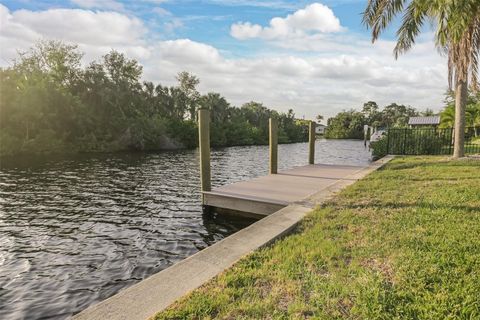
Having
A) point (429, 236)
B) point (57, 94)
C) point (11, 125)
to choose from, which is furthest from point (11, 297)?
point (57, 94)

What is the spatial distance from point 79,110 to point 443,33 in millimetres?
33985

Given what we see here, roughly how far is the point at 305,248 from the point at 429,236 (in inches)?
69.3

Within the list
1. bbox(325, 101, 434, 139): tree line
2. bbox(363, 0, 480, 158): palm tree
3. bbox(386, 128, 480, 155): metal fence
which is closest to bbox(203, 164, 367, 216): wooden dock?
bbox(363, 0, 480, 158): palm tree

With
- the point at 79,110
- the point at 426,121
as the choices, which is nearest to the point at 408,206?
the point at 79,110

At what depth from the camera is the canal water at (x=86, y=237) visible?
189 inches

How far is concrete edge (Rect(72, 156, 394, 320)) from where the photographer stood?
2.92 meters

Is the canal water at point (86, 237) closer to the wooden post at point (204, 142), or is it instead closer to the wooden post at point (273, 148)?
Result: the wooden post at point (204, 142)

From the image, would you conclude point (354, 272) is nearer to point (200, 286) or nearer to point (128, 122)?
point (200, 286)

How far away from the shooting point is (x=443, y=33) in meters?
10.8

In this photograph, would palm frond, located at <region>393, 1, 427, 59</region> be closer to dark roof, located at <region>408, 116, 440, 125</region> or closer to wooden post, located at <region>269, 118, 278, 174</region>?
wooden post, located at <region>269, 118, 278, 174</region>

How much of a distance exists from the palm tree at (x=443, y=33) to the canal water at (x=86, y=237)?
9667 millimetres

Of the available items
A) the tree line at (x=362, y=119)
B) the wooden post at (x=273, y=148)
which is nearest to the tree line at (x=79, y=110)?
the wooden post at (x=273, y=148)

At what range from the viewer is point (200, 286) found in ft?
11.0

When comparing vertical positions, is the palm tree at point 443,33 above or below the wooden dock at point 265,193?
above
